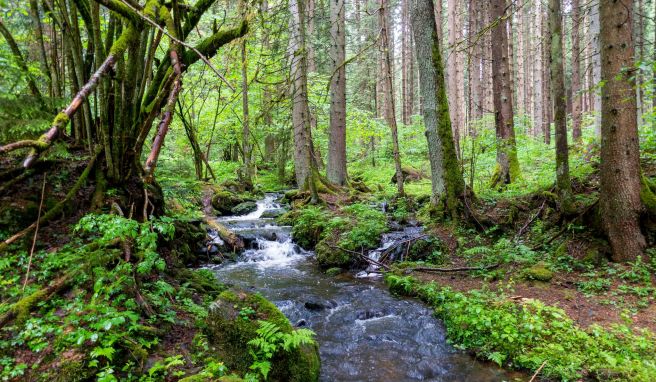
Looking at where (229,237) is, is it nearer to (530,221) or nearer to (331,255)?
(331,255)

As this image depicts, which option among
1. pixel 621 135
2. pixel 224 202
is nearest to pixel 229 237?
pixel 224 202

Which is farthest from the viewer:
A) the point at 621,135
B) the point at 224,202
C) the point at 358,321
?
the point at 224,202

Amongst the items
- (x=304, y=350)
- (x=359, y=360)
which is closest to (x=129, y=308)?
(x=304, y=350)

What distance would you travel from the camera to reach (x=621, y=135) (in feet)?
19.0

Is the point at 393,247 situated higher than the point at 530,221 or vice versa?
the point at 530,221

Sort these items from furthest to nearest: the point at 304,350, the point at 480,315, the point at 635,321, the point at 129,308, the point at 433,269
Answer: the point at 433,269 → the point at 480,315 → the point at 635,321 → the point at 304,350 → the point at 129,308

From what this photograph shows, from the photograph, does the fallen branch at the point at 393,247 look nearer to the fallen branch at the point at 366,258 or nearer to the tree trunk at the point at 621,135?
the fallen branch at the point at 366,258

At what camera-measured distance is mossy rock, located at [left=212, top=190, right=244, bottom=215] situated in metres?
13.7

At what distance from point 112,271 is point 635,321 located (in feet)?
20.0

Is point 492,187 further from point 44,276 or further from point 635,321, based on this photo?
point 44,276

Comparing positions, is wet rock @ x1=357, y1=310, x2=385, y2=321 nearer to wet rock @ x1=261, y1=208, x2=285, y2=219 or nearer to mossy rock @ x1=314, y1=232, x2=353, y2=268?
mossy rock @ x1=314, y1=232, x2=353, y2=268

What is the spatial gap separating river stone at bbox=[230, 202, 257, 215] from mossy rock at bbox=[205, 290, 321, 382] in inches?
366

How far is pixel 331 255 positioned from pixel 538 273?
165 inches

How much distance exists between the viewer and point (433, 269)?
728cm
